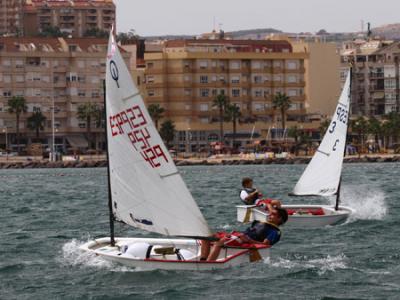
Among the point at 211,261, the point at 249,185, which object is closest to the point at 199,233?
the point at 211,261

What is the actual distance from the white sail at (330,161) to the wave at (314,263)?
592 inches

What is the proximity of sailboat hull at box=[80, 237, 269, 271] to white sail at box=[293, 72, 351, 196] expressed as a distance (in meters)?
17.5

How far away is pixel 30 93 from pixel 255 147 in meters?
29.4

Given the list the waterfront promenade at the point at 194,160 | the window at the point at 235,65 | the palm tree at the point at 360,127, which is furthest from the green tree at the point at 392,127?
the window at the point at 235,65

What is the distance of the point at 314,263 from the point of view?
3459 cm

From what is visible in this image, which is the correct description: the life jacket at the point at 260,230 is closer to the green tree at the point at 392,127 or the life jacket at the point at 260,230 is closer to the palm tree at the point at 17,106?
the palm tree at the point at 17,106

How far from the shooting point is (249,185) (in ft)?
131

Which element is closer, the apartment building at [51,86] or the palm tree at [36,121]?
the palm tree at [36,121]

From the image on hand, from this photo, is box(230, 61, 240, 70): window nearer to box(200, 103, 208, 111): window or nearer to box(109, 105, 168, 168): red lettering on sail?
box(200, 103, 208, 111): window

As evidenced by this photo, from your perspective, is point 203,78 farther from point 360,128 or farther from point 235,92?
point 360,128

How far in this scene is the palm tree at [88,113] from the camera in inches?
6698

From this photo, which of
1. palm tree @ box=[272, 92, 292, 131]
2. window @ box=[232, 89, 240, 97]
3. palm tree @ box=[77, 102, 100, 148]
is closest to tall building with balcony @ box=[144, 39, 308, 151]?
window @ box=[232, 89, 240, 97]

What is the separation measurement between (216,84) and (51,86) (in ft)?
70.8

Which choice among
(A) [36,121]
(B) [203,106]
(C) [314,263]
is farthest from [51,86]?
(C) [314,263]
